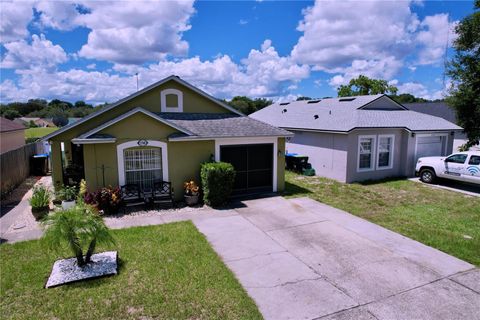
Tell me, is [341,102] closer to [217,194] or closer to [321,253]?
[217,194]

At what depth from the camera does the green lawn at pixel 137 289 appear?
5.09m

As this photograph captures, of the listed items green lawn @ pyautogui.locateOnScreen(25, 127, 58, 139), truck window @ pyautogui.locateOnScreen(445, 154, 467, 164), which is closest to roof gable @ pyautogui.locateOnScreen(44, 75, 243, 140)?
truck window @ pyautogui.locateOnScreen(445, 154, 467, 164)

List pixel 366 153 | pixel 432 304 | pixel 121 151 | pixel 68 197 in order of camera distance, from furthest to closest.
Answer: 1. pixel 366 153
2. pixel 121 151
3. pixel 68 197
4. pixel 432 304

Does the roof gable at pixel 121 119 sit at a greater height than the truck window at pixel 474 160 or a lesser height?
greater

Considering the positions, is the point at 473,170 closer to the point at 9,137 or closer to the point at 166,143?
the point at 166,143

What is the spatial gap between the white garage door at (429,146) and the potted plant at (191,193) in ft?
43.5

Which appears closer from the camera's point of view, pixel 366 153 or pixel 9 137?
pixel 366 153

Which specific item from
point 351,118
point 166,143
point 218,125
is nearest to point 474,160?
point 351,118

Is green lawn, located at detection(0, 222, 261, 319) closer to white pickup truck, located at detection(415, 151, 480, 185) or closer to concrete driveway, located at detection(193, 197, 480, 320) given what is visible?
concrete driveway, located at detection(193, 197, 480, 320)

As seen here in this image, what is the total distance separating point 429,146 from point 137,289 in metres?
18.0

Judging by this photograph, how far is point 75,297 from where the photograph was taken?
549 cm

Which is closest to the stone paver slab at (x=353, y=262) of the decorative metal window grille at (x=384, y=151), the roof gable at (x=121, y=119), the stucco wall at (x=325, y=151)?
the roof gable at (x=121, y=119)

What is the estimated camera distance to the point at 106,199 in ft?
33.5

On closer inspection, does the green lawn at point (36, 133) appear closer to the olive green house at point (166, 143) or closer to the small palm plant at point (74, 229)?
the olive green house at point (166, 143)
